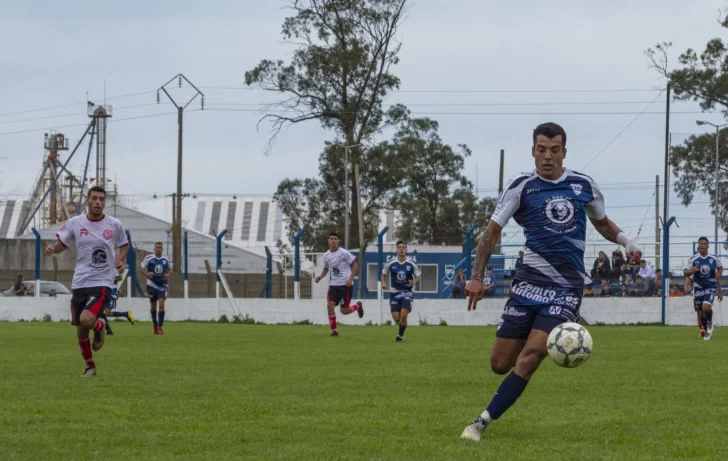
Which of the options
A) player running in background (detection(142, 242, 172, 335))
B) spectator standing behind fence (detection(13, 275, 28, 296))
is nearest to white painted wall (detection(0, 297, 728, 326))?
player running in background (detection(142, 242, 172, 335))

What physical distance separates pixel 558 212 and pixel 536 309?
705 millimetres

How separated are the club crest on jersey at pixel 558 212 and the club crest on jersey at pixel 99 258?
7.05 meters

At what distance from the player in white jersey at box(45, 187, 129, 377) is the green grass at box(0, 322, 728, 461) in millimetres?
612

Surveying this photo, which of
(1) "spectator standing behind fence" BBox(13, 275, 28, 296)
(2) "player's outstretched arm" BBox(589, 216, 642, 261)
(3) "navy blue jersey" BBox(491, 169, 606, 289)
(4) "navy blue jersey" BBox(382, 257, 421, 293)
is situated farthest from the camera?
(1) "spectator standing behind fence" BBox(13, 275, 28, 296)

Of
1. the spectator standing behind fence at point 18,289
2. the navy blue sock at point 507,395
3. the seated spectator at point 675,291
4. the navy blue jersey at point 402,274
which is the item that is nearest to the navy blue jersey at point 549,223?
the navy blue sock at point 507,395

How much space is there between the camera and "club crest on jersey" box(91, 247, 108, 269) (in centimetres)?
1332

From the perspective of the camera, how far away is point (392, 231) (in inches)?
2601

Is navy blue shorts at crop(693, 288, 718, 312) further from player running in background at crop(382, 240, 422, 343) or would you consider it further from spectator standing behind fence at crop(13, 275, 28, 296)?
spectator standing behind fence at crop(13, 275, 28, 296)

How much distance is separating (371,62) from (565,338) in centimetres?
4890

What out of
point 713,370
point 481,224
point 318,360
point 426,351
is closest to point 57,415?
point 318,360

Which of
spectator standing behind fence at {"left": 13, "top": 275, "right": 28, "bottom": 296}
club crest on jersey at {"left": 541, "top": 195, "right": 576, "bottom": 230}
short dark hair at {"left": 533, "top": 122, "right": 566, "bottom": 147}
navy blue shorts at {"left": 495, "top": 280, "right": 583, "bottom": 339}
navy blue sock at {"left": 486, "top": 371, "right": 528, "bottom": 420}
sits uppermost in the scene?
short dark hair at {"left": 533, "top": 122, "right": 566, "bottom": 147}

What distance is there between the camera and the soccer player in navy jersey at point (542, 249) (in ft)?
25.3

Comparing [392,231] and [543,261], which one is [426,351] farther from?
[392,231]

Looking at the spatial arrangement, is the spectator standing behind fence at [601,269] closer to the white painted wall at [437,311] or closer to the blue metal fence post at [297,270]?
the white painted wall at [437,311]
